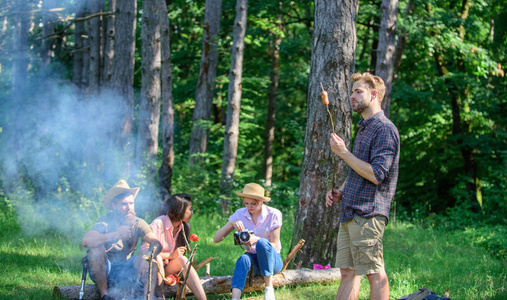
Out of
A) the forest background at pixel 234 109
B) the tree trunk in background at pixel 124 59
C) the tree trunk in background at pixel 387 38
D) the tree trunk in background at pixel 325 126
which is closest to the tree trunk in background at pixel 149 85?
the forest background at pixel 234 109

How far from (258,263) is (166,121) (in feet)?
21.5

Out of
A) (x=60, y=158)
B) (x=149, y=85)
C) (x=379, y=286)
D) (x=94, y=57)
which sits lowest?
(x=60, y=158)

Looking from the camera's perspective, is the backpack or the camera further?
the camera

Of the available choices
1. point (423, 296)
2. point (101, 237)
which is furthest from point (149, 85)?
point (423, 296)

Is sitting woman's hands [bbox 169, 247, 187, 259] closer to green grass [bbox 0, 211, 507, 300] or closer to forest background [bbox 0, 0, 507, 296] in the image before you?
green grass [bbox 0, 211, 507, 300]

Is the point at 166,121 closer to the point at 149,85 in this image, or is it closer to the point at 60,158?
the point at 149,85

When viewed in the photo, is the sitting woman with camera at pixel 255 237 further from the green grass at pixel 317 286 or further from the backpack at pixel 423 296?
the backpack at pixel 423 296

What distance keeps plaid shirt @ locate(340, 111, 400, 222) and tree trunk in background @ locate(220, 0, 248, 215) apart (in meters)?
7.62

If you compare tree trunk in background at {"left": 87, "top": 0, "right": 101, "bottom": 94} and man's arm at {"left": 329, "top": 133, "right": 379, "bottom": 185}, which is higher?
tree trunk in background at {"left": 87, "top": 0, "right": 101, "bottom": 94}

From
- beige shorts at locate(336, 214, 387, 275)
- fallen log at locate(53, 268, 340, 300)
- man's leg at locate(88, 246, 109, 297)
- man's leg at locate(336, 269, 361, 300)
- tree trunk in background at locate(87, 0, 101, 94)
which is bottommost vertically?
fallen log at locate(53, 268, 340, 300)

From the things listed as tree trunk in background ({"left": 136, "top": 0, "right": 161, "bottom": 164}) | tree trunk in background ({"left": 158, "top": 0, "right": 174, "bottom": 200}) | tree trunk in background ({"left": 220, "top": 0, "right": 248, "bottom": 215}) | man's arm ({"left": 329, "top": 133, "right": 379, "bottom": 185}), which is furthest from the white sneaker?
tree trunk in background ({"left": 220, "top": 0, "right": 248, "bottom": 215})

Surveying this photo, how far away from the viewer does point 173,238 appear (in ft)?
14.5

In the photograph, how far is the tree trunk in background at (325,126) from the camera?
525 cm

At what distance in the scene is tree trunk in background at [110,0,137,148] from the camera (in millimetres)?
10914
